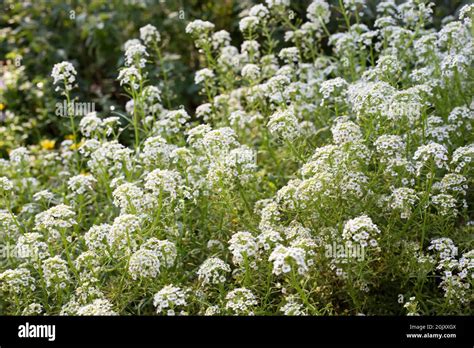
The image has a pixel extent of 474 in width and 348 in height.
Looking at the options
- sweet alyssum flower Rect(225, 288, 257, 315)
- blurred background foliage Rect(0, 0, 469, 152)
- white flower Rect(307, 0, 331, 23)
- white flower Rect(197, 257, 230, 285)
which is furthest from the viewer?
blurred background foliage Rect(0, 0, 469, 152)

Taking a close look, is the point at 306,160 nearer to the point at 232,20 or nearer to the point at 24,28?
the point at 232,20

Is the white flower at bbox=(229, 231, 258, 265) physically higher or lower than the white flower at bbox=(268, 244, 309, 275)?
higher

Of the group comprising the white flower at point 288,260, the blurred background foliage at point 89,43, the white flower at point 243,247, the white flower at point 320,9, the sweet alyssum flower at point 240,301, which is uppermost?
the blurred background foliage at point 89,43

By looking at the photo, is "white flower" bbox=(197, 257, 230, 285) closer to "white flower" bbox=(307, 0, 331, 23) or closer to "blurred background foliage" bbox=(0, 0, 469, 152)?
"white flower" bbox=(307, 0, 331, 23)

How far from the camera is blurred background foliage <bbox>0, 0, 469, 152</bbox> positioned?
6.44 meters

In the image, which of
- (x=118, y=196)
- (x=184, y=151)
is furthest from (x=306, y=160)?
(x=118, y=196)

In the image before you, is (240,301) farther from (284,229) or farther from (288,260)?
(284,229)

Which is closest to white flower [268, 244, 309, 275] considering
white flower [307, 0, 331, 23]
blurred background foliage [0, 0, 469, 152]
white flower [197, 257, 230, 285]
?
white flower [197, 257, 230, 285]

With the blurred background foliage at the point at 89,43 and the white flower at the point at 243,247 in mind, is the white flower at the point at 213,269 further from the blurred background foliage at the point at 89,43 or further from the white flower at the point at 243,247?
the blurred background foliage at the point at 89,43

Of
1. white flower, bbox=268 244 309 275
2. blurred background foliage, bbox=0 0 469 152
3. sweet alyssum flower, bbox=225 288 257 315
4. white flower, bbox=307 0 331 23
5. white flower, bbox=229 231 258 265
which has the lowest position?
sweet alyssum flower, bbox=225 288 257 315

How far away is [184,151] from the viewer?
3717 mm

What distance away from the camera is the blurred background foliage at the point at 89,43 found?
644 centimetres

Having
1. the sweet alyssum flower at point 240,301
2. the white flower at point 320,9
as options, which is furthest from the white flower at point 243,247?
the white flower at point 320,9
